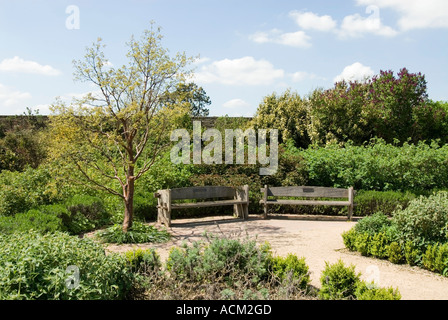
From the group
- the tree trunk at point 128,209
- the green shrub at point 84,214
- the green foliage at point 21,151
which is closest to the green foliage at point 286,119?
the green foliage at point 21,151

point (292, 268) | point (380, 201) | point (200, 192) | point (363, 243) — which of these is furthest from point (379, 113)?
point (292, 268)

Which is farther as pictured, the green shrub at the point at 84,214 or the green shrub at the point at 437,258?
the green shrub at the point at 84,214

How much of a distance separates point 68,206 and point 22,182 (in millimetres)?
1213

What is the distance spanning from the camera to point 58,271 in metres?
3.43

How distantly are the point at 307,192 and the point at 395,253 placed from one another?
4.01 metres

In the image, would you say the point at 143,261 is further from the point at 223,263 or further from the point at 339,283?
the point at 339,283

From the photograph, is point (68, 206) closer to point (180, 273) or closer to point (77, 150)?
point (77, 150)

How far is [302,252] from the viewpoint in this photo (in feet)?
21.4

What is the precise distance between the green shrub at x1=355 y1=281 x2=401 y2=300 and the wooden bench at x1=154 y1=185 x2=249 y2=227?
5.09 m

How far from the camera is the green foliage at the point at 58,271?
3.23 m

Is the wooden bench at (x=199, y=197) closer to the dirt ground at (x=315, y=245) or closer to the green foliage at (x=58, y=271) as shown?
the dirt ground at (x=315, y=245)

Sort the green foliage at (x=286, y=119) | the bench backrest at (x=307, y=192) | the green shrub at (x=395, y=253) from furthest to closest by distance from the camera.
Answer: the green foliage at (x=286, y=119)
the bench backrest at (x=307, y=192)
the green shrub at (x=395, y=253)

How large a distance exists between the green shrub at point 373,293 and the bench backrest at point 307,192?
5.78 meters
